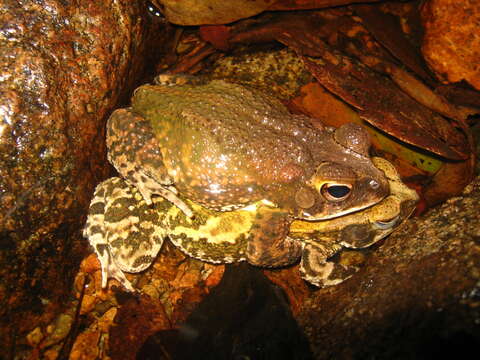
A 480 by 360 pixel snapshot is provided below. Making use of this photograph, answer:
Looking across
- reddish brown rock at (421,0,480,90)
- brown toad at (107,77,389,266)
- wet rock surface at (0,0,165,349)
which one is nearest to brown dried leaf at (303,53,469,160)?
reddish brown rock at (421,0,480,90)

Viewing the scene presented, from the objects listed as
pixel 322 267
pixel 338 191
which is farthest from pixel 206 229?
pixel 338 191

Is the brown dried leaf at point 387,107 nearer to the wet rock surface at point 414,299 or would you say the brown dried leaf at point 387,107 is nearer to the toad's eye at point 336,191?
the wet rock surface at point 414,299

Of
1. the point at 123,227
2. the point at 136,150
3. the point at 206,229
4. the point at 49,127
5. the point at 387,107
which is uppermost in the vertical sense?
the point at 49,127

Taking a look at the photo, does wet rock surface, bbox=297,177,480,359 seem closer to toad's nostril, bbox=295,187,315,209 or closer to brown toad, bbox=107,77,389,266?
brown toad, bbox=107,77,389,266

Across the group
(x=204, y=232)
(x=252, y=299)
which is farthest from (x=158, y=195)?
(x=252, y=299)

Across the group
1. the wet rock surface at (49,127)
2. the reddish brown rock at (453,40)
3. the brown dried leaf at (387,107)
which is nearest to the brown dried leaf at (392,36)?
the reddish brown rock at (453,40)

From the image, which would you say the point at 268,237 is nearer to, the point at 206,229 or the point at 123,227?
the point at 206,229

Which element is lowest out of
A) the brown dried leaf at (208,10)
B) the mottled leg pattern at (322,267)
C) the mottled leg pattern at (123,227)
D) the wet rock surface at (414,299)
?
the mottled leg pattern at (322,267)
